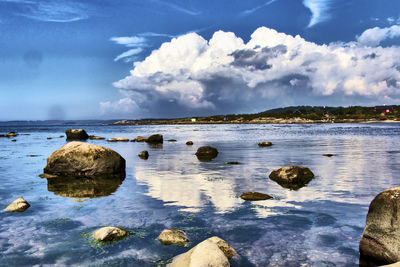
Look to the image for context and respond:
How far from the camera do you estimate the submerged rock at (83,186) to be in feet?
45.4

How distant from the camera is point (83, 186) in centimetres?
1548

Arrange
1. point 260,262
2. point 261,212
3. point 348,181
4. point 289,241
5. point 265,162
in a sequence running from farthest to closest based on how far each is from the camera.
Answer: point 265,162
point 348,181
point 261,212
point 289,241
point 260,262

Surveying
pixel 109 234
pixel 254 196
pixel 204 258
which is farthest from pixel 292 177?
pixel 204 258

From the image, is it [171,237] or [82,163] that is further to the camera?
Answer: [82,163]

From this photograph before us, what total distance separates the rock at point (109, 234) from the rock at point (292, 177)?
8.82 m

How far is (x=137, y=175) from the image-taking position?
61.2ft

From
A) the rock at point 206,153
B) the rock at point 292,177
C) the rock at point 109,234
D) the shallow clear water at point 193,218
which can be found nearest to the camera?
the shallow clear water at point 193,218

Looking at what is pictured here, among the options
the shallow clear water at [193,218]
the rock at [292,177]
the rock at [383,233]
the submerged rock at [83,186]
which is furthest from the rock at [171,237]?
the rock at [292,177]

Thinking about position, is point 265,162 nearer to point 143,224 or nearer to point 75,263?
point 143,224

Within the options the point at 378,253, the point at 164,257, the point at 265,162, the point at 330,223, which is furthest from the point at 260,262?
the point at 265,162

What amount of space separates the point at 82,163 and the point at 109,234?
1092 cm

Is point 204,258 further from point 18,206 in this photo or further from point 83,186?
point 83,186

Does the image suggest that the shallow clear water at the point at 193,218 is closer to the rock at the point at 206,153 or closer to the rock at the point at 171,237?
the rock at the point at 171,237

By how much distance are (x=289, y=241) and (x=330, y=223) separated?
2.06 m
